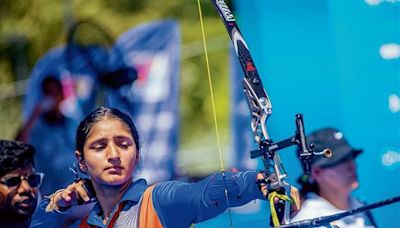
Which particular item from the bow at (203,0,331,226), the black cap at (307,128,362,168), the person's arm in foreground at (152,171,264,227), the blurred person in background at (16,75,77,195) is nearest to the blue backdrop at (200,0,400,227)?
the black cap at (307,128,362,168)

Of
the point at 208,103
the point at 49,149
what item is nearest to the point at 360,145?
the point at 208,103

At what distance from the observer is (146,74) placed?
567 cm

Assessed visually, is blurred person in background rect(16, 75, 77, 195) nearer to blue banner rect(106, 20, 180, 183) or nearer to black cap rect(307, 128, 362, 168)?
blue banner rect(106, 20, 180, 183)

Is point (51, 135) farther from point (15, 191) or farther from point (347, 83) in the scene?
point (347, 83)

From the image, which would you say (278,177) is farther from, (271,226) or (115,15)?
(115,15)

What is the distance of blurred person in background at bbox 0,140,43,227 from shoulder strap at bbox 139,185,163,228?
46.9 inches

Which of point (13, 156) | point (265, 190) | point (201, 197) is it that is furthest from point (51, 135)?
point (265, 190)

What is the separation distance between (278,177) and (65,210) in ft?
2.93

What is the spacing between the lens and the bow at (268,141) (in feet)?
8.74

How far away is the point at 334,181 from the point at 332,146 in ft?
0.57

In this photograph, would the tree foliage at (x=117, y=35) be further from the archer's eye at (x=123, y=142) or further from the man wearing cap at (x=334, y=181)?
the archer's eye at (x=123, y=142)

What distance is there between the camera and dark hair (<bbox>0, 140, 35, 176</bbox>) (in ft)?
13.2

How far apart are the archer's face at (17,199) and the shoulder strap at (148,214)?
4.01 feet

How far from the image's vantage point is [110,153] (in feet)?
9.88
